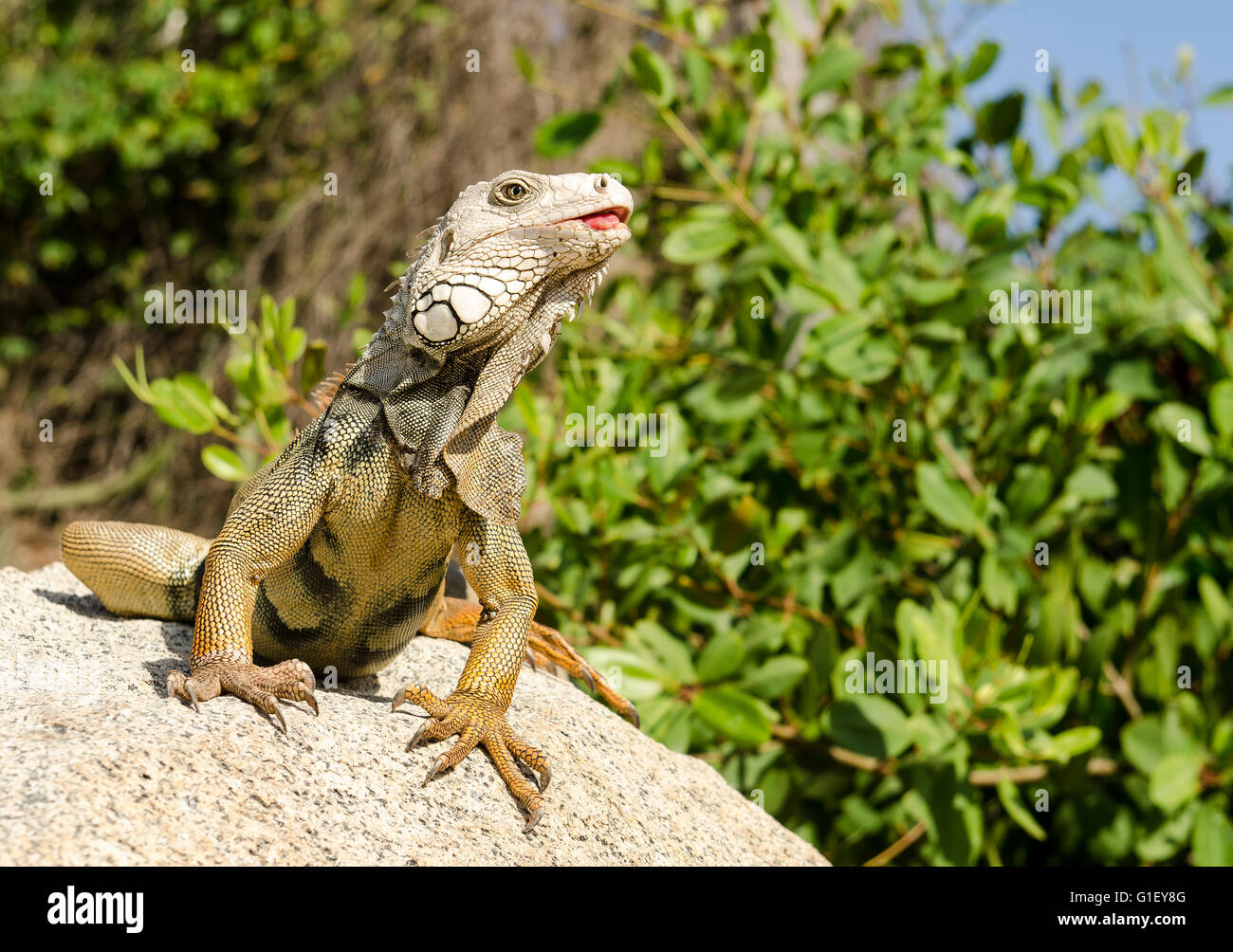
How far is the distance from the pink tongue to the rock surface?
1166mm

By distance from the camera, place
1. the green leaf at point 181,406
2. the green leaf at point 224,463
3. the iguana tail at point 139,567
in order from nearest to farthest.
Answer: the iguana tail at point 139,567
the green leaf at point 181,406
the green leaf at point 224,463

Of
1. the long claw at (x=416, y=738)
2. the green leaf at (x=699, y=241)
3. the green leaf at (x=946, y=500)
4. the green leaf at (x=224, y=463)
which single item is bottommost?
the long claw at (x=416, y=738)

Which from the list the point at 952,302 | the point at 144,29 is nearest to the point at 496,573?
the point at 952,302

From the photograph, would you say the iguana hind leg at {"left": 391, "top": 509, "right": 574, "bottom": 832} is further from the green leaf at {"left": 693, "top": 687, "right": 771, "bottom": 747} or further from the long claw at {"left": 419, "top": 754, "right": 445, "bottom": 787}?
the green leaf at {"left": 693, "top": 687, "right": 771, "bottom": 747}

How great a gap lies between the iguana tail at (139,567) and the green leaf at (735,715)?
150cm

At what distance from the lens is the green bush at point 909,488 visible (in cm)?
362

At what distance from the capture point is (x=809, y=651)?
12.3 feet

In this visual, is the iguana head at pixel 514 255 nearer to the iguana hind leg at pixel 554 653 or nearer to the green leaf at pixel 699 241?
the iguana hind leg at pixel 554 653

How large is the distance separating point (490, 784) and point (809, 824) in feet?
6.24

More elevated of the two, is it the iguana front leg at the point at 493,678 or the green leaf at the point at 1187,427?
the green leaf at the point at 1187,427

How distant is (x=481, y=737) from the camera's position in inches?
91.4

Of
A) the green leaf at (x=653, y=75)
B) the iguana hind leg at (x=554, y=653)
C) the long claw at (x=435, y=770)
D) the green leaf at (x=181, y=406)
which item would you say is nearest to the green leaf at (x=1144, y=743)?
the iguana hind leg at (x=554, y=653)

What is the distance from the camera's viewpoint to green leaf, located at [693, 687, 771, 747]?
124 inches

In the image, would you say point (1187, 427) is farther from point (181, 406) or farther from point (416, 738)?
point (181, 406)
